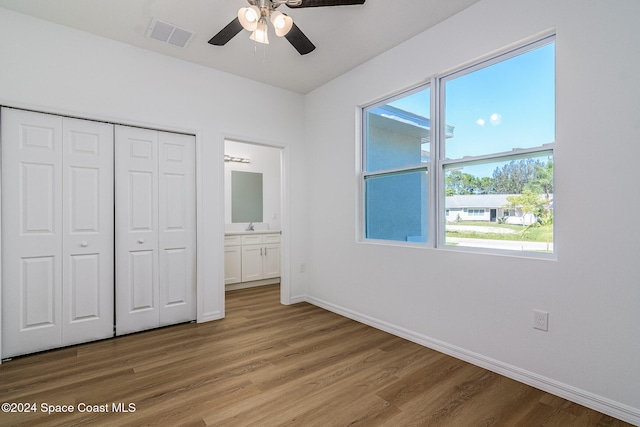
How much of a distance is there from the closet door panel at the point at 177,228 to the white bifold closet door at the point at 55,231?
1.51 feet

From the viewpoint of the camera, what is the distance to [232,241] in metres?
4.78

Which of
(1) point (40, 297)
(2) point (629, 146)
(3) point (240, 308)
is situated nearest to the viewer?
(2) point (629, 146)

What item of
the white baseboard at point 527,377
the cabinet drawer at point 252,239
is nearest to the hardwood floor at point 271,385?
the white baseboard at point 527,377

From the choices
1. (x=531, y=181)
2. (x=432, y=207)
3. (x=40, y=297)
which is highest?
(x=531, y=181)

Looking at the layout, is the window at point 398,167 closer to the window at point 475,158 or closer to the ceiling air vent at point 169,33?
the window at point 475,158

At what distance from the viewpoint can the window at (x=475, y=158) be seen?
2189mm

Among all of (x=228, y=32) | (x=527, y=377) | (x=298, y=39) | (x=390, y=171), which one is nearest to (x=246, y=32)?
(x=228, y=32)

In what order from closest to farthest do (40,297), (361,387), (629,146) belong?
1. (629,146)
2. (361,387)
3. (40,297)

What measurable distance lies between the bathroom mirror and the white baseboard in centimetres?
299

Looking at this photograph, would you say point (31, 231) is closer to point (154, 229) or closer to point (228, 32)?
point (154, 229)

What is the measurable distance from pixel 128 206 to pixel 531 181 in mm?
3534

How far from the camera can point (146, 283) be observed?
10.5 ft

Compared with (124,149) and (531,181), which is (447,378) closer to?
(531,181)

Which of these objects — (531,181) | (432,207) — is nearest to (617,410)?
(531,181)
